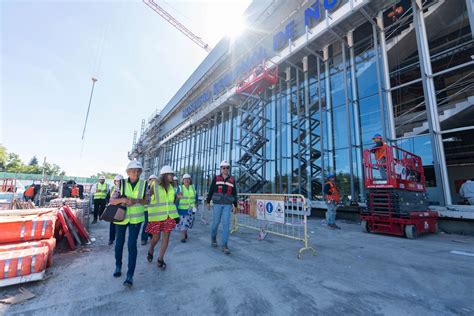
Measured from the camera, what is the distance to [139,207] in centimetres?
328

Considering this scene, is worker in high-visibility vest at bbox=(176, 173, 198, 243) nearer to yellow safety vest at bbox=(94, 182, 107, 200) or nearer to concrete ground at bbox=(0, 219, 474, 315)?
concrete ground at bbox=(0, 219, 474, 315)

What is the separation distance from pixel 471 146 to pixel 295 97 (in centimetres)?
1049

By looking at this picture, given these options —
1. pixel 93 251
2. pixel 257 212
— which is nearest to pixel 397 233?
pixel 257 212

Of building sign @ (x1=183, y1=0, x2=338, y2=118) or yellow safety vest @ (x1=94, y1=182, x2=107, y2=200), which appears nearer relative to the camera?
yellow safety vest @ (x1=94, y1=182, x2=107, y2=200)

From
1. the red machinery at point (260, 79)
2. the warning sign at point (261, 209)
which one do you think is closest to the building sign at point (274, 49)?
the red machinery at point (260, 79)

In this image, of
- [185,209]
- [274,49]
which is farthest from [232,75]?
[185,209]

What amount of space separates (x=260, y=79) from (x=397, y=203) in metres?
9.89

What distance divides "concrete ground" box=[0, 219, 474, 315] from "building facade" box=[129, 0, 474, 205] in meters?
6.17

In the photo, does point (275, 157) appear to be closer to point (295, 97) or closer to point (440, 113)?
point (295, 97)

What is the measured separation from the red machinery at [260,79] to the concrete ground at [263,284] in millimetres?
10944

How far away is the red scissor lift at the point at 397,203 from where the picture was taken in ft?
21.4

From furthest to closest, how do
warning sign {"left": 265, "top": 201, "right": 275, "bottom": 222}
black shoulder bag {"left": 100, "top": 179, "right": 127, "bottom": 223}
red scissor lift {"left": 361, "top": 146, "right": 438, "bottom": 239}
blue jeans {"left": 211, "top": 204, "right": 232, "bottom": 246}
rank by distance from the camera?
red scissor lift {"left": 361, "top": 146, "right": 438, "bottom": 239} < warning sign {"left": 265, "top": 201, "right": 275, "bottom": 222} < blue jeans {"left": 211, "top": 204, "right": 232, "bottom": 246} < black shoulder bag {"left": 100, "top": 179, "right": 127, "bottom": 223}

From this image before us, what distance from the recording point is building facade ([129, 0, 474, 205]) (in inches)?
358

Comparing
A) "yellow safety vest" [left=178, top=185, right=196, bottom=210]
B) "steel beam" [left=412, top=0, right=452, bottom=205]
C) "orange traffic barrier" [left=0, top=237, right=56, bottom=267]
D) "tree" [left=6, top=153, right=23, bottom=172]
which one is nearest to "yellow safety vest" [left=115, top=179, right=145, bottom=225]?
"orange traffic barrier" [left=0, top=237, right=56, bottom=267]
